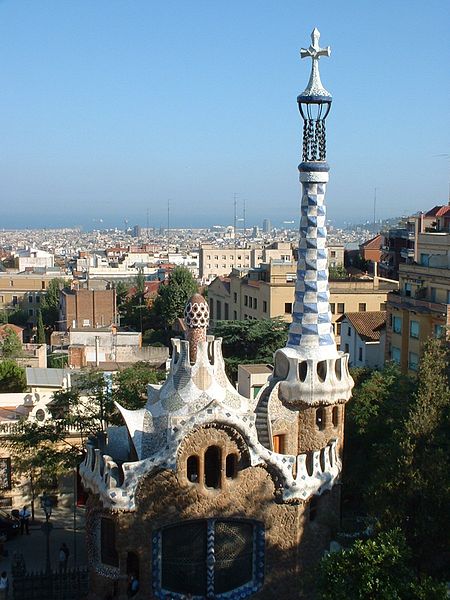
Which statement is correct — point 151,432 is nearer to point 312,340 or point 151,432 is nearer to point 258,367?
point 312,340

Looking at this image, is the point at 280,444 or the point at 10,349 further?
the point at 10,349

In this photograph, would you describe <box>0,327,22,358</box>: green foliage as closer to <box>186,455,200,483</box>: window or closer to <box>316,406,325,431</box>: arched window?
<box>316,406,325,431</box>: arched window

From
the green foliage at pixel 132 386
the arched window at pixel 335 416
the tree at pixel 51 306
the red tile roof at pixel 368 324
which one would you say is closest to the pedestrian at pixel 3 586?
the green foliage at pixel 132 386

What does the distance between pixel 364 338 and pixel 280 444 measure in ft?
72.3

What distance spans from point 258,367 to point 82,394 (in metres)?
9.05

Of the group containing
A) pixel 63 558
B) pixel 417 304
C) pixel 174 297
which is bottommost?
pixel 63 558

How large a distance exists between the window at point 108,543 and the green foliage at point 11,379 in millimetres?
17006

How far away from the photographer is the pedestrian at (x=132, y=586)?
1742 cm

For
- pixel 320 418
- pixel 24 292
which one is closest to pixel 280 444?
pixel 320 418

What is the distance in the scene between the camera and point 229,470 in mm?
17391

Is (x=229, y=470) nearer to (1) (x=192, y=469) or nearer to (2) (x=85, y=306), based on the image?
(1) (x=192, y=469)

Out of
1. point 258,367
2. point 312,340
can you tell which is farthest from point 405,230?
point 312,340

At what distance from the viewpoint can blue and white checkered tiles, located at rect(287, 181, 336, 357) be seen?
63.3 feet

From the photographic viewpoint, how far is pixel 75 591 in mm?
19609
